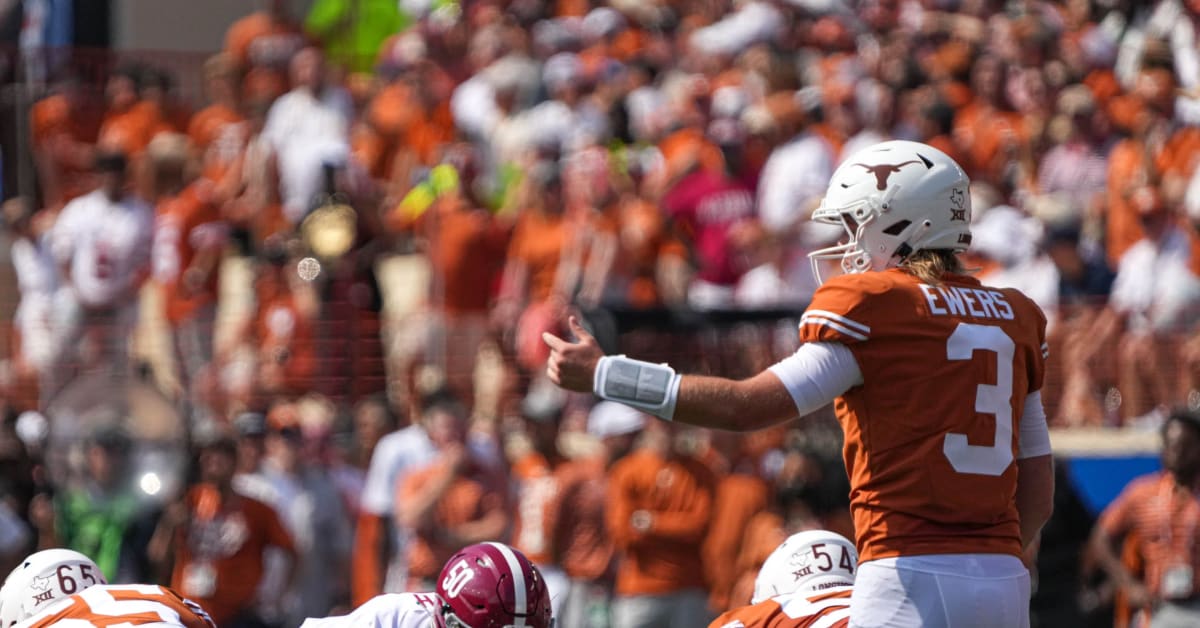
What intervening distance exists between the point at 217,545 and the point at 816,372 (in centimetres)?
681

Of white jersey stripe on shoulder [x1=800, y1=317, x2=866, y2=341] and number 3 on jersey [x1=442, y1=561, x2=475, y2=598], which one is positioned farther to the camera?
number 3 on jersey [x1=442, y1=561, x2=475, y2=598]

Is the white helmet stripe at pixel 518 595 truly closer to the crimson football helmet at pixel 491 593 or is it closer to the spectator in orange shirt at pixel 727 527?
the crimson football helmet at pixel 491 593

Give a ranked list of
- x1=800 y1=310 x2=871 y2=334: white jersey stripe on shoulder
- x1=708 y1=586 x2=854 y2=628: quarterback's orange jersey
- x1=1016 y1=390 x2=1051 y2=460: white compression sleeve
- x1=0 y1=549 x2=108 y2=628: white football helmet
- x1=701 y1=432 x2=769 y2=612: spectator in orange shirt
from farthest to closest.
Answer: x1=701 y1=432 x2=769 y2=612: spectator in orange shirt → x1=0 y1=549 x2=108 y2=628: white football helmet → x1=708 y1=586 x2=854 y2=628: quarterback's orange jersey → x1=1016 y1=390 x2=1051 y2=460: white compression sleeve → x1=800 y1=310 x2=871 y2=334: white jersey stripe on shoulder

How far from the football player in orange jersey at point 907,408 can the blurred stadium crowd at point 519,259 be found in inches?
234

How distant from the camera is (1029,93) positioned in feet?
48.7

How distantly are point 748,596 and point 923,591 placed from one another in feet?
20.4

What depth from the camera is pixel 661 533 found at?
11523mm

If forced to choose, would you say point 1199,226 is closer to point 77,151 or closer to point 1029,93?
point 1029,93

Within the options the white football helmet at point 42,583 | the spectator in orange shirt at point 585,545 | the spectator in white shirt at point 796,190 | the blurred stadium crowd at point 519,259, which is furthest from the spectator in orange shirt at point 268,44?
the white football helmet at point 42,583

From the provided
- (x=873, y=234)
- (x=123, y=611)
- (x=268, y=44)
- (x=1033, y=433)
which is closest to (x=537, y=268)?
(x=268, y=44)

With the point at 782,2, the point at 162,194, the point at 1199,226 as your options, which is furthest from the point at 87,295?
the point at 1199,226

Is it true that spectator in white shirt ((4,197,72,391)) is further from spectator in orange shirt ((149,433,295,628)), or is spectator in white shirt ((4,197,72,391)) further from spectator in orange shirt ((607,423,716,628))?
spectator in orange shirt ((607,423,716,628))

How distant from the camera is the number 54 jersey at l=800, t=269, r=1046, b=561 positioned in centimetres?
488

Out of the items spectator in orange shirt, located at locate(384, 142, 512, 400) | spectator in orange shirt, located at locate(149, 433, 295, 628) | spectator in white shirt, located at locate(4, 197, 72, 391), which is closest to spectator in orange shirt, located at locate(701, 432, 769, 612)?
spectator in orange shirt, located at locate(384, 142, 512, 400)
